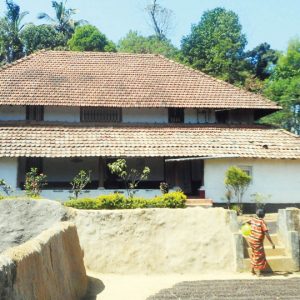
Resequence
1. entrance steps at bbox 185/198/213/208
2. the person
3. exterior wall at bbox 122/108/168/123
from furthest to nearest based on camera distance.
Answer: exterior wall at bbox 122/108/168/123, entrance steps at bbox 185/198/213/208, the person

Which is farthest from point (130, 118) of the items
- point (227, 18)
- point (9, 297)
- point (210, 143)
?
point (227, 18)

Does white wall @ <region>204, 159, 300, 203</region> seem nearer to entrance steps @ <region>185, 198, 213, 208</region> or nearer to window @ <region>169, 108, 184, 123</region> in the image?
entrance steps @ <region>185, 198, 213, 208</region>

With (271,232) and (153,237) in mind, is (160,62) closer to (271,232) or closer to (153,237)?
(271,232)

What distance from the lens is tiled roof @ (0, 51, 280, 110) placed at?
19.9 metres

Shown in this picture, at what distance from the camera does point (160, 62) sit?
77.8ft

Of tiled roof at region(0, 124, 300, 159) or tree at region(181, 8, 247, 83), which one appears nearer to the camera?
tiled roof at region(0, 124, 300, 159)

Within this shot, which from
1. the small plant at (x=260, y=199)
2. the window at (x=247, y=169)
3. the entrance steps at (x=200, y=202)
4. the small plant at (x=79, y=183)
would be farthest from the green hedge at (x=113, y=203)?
the window at (x=247, y=169)

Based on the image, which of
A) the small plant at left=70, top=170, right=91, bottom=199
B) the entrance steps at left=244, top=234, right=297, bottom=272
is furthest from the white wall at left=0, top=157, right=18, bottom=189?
the entrance steps at left=244, top=234, right=297, bottom=272

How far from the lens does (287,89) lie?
32.6 m

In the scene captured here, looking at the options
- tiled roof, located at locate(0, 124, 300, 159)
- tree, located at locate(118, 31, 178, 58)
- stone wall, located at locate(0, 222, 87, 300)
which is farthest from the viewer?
tree, located at locate(118, 31, 178, 58)

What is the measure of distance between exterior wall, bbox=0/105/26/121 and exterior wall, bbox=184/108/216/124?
7339 mm

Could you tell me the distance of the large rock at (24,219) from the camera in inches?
335

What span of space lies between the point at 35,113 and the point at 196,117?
24.0 feet

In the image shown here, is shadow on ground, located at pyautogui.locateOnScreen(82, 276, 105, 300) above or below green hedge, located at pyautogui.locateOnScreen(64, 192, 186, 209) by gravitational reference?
below
